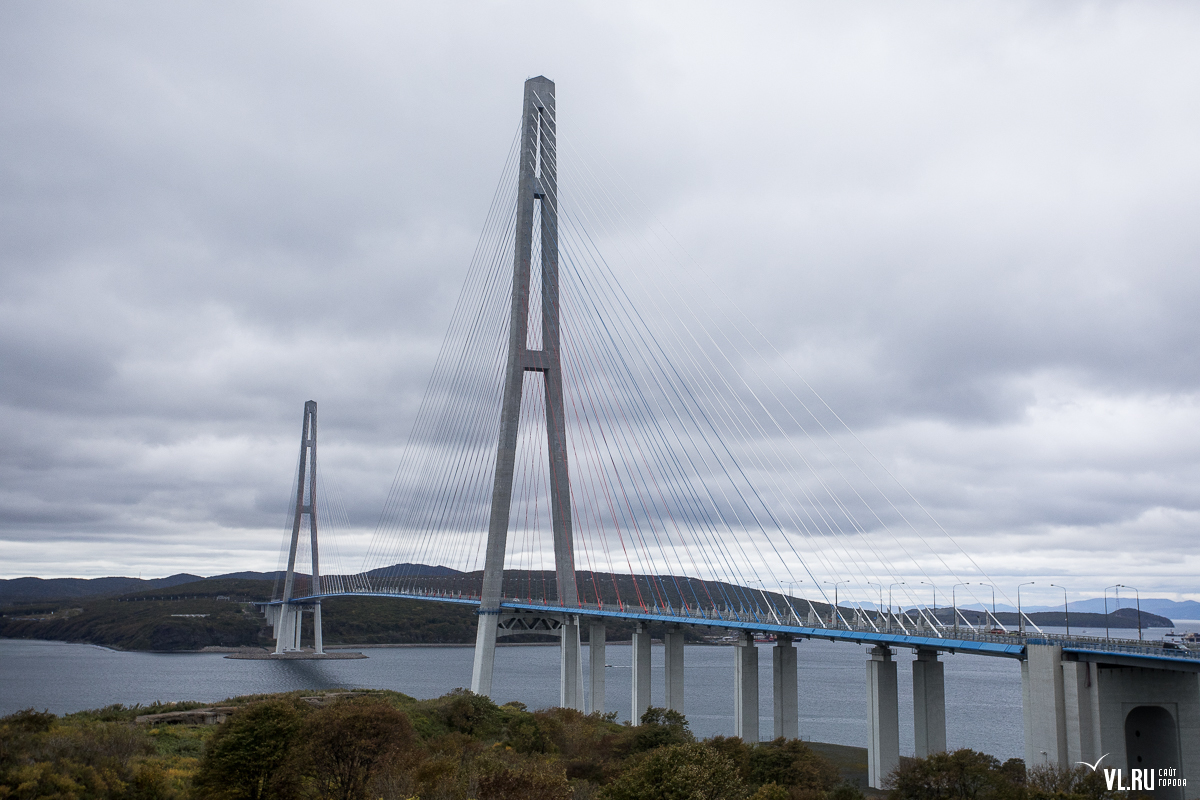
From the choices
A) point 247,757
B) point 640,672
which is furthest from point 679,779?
point 640,672

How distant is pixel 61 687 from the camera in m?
70.9

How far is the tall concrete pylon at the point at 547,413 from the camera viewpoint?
4694 centimetres

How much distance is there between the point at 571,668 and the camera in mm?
47469

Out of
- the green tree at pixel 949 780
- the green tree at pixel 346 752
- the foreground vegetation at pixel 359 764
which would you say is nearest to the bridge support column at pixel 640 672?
the foreground vegetation at pixel 359 764

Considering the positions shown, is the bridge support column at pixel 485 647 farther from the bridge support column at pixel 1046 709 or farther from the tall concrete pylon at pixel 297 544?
the tall concrete pylon at pixel 297 544

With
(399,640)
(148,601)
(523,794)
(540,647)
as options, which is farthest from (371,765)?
(148,601)

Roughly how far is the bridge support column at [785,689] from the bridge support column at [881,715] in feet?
14.8

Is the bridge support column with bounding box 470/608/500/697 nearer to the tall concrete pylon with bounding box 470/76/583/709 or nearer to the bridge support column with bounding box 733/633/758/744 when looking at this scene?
the tall concrete pylon with bounding box 470/76/583/709

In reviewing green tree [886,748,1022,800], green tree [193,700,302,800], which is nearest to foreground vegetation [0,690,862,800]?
green tree [193,700,302,800]

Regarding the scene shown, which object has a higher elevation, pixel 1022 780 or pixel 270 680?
pixel 1022 780

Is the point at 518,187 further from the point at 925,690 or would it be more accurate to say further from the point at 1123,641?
the point at 1123,641

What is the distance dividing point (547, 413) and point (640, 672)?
14239 mm

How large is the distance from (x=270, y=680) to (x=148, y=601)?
10949 cm

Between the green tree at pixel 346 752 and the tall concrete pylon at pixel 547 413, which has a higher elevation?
the tall concrete pylon at pixel 547 413
